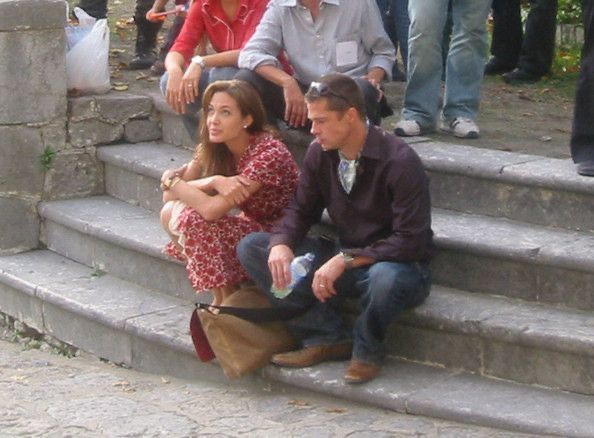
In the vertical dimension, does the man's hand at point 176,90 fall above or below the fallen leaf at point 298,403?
above

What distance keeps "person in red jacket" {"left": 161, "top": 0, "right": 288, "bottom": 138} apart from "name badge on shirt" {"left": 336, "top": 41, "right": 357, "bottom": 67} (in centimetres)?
54

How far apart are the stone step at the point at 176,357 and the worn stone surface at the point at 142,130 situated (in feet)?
2.62

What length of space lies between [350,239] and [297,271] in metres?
0.25

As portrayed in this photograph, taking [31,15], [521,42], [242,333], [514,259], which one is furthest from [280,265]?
[521,42]

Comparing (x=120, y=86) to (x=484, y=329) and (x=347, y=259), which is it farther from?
(x=484, y=329)

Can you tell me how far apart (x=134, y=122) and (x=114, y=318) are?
1672mm

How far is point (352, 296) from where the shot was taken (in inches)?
218

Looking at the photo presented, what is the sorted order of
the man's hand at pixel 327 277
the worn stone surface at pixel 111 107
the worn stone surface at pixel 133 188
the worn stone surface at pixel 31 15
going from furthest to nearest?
the worn stone surface at pixel 111 107
the worn stone surface at pixel 133 188
the worn stone surface at pixel 31 15
the man's hand at pixel 327 277

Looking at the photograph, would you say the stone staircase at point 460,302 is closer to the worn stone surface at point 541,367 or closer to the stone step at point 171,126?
the worn stone surface at point 541,367

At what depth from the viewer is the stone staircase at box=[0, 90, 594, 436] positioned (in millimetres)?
5223

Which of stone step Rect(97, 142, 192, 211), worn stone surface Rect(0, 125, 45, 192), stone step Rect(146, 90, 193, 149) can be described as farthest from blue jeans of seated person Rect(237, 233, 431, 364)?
worn stone surface Rect(0, 125, 45, 192)

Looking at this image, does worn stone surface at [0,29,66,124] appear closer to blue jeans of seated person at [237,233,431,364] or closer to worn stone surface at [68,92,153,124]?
worn stone surface at [68,92,153,124]

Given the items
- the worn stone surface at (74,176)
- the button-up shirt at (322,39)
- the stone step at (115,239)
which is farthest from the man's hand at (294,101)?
the worn stone surface at (74,176)

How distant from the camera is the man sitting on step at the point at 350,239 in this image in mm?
5289
